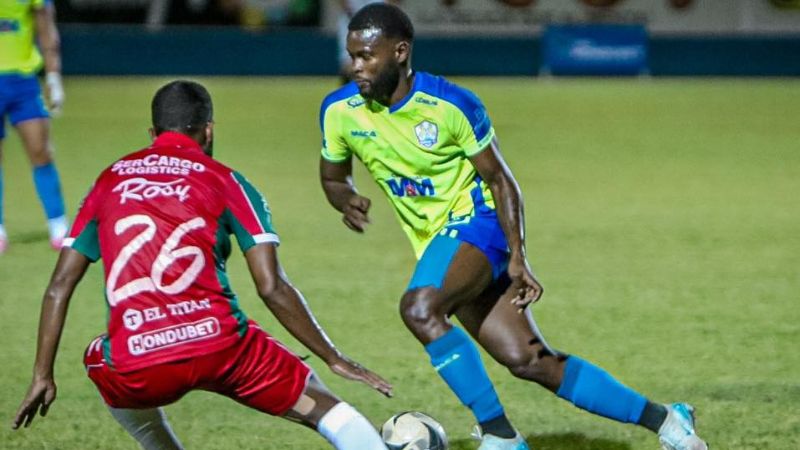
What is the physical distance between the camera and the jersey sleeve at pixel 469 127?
519 centimetres

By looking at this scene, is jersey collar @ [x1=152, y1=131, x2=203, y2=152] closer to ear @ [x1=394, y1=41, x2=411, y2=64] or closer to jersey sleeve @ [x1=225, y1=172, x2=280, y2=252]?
jersey sleeve @ [x1=225, y1=172, x2=280, y2=252]

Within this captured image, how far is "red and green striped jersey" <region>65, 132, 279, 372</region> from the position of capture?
4.17 meters

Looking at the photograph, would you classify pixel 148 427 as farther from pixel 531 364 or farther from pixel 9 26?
pixel 9 26

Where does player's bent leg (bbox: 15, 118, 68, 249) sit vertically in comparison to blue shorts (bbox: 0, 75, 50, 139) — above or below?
below

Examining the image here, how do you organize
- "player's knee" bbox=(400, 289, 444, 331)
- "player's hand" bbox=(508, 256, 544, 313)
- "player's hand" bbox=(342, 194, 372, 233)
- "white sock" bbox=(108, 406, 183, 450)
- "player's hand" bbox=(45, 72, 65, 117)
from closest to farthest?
"white sock" bbox=(108, 406, 183, 450), "player's hand" bbox=(508, 256, 544, 313), "player's knee" bbox=(400, 289, 444, 331), "player's hand" bbox=(342, 194, 372, 233), "player's hand" bbox=(45, 72, 65, 117)

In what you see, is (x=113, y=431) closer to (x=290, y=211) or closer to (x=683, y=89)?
(x=290, y=211)

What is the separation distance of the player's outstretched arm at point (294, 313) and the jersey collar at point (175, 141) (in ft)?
1.45

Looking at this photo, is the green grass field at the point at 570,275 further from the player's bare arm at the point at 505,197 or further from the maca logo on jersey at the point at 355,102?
the maca logo on jersey at the point at 355,102

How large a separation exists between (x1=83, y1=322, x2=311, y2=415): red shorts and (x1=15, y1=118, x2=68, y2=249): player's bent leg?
597 cm

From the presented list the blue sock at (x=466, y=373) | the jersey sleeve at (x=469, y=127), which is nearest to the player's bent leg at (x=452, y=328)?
the blue sock at (x=466, y=373)

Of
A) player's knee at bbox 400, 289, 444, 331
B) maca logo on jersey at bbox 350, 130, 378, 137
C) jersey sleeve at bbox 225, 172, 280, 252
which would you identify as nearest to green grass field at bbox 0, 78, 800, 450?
player's knee at bbox 400, 289, 444, 331

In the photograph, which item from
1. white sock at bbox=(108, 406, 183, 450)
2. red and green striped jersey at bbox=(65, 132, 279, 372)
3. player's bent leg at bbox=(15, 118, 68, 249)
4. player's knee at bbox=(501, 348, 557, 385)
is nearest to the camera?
red and green striped jersey at bbox=(65, 132, 279, 372)

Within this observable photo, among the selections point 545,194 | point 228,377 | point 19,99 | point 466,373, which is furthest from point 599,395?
point 545,194

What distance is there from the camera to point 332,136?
5.57m
